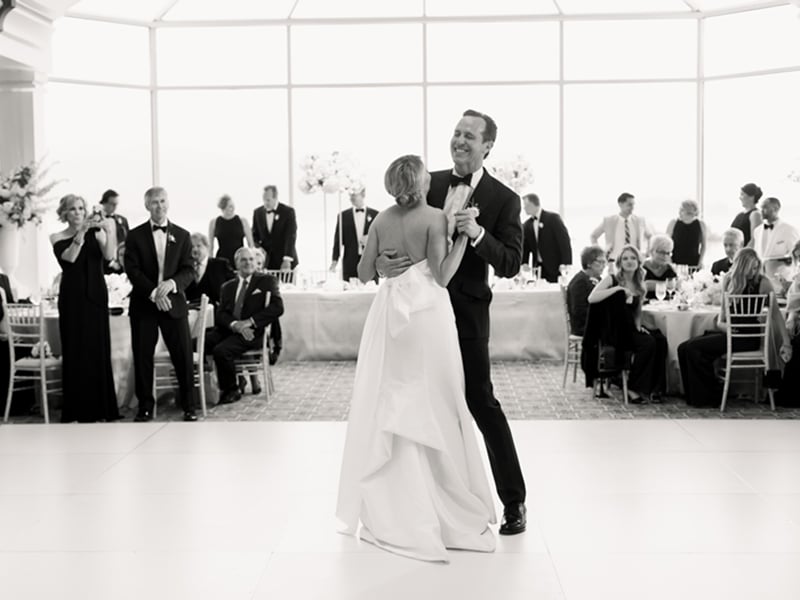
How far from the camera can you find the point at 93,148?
61.4 ft

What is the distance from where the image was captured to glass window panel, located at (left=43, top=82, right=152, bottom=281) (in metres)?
17.5

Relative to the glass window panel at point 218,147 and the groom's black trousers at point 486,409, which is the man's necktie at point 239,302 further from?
the glass window panel at point 218,147

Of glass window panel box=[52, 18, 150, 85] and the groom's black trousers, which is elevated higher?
glass window panel box=[52, 18, 150, 85]

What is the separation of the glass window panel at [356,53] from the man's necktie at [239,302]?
774 cm

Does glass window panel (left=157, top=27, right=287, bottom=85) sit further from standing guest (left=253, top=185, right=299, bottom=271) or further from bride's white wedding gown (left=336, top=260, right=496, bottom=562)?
bride's white wedding gown (left=336, top=260, right=496, bottom=562)

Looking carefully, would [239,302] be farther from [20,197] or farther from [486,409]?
[486,409]

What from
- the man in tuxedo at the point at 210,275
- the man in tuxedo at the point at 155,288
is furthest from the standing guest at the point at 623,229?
the man in tuxedo at the point at 155,288

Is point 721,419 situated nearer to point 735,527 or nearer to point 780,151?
point 735,527

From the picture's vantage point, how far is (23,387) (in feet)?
28.8

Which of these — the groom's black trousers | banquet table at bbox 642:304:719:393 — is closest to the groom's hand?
the groom's black trousers

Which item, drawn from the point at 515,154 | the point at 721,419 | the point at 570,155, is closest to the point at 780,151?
the point at 570,155

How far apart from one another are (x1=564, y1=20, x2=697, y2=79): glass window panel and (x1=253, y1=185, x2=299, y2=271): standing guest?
548 centimetres

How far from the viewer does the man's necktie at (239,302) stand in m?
9.23

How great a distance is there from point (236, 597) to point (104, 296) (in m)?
4.60
